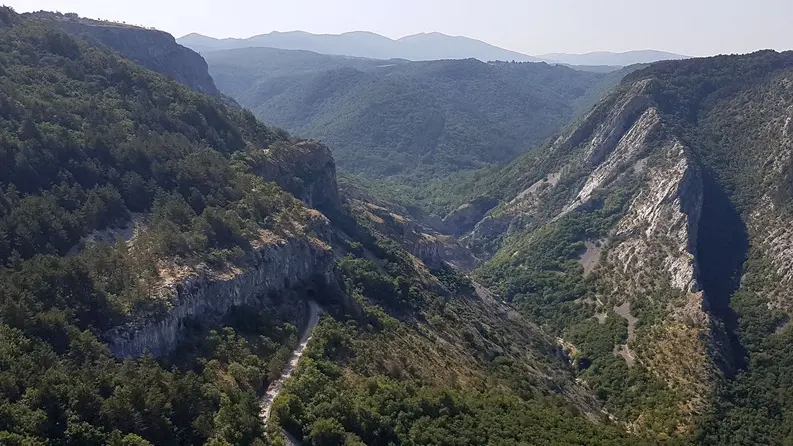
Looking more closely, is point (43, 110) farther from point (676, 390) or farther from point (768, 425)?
point (768, 425)

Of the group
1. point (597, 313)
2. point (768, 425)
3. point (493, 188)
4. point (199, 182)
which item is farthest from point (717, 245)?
point (199, 182)

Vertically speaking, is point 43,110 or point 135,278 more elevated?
point 43,110

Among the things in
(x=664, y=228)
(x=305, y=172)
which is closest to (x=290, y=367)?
(x=305, y=172)

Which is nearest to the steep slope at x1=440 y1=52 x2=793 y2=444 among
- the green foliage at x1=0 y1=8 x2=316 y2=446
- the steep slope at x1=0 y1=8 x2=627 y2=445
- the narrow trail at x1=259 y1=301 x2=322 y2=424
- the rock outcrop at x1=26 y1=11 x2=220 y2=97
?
the steep slope at x1=0 y1=8 x2=627 y2=445

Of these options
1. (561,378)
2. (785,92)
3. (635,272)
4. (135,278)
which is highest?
(785,92)

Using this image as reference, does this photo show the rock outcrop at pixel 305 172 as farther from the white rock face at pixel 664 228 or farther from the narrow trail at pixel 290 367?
the white rock face at pixel 664 228

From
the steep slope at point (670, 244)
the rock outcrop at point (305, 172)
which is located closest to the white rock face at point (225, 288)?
the rock outcrop at point (305, 172)
